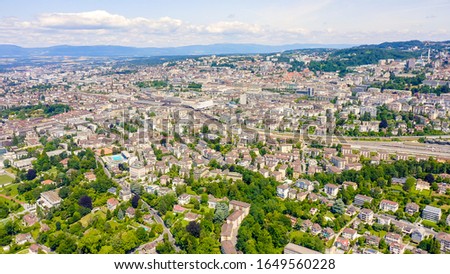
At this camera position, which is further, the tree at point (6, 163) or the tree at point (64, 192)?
the tree at point (6, 163)

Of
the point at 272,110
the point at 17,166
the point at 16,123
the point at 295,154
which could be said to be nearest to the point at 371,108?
the point at 272,110

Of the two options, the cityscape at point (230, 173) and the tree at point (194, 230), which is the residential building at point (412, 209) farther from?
the tree at point (194, 230)

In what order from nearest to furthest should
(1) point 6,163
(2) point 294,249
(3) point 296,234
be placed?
(2) point 294,249, (3) point 296,234, (1) point 6,163

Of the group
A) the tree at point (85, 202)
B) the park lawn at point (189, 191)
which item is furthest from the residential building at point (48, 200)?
the park lawn at point (189, 191)

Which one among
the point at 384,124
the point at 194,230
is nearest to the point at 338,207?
the point at 194,230

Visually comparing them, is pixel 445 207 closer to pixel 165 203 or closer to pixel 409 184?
pixel 409 184

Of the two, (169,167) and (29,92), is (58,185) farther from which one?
(29,92)
